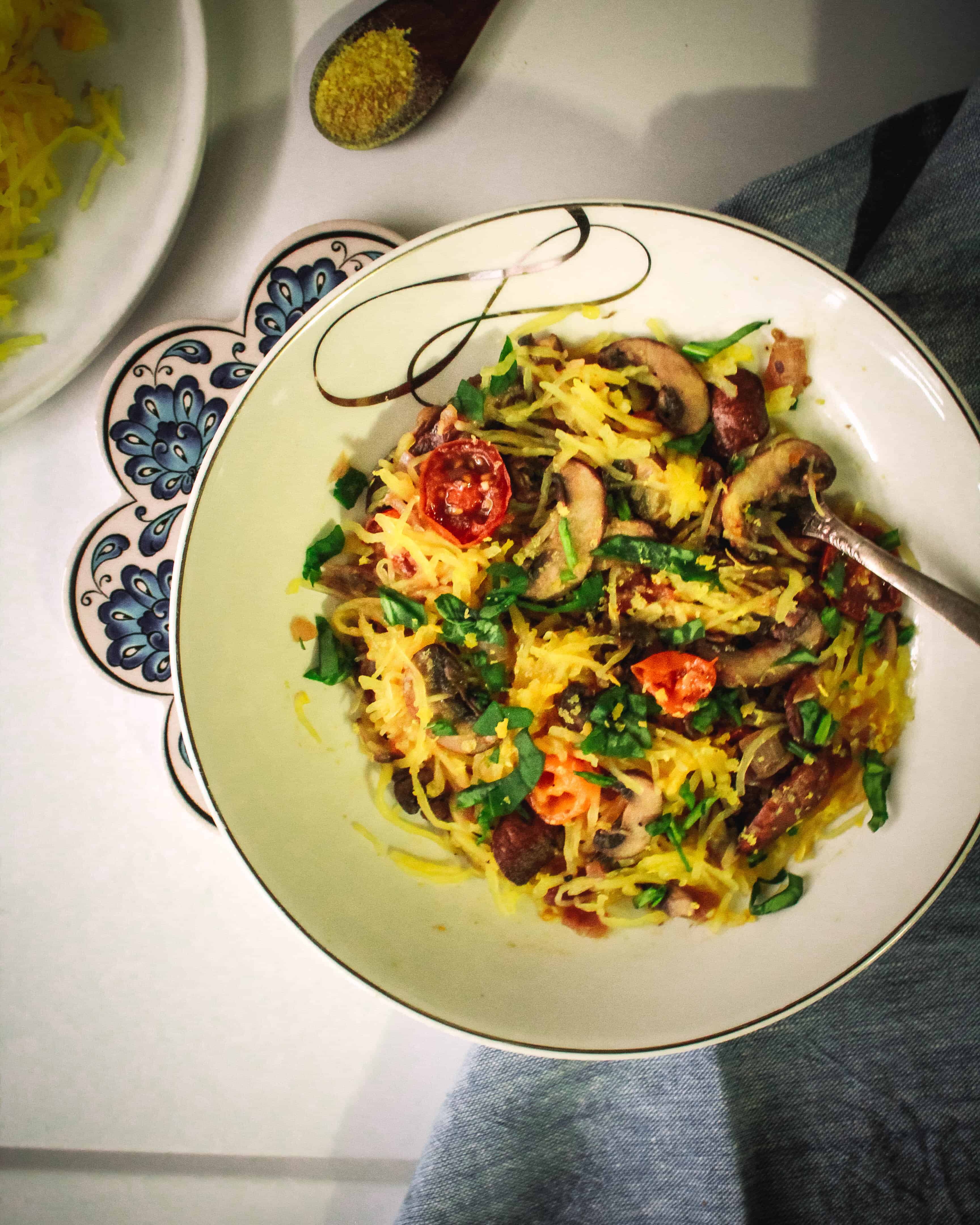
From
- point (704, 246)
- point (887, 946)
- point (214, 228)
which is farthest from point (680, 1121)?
point (214, 228)

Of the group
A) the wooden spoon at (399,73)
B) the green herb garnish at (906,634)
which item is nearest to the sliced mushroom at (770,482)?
the green herb garnish at (906,634)

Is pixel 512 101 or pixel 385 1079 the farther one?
pixel 385 1079

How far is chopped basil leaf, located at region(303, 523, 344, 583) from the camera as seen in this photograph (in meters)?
1.86

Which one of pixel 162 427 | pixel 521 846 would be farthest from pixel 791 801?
pixel 162 427

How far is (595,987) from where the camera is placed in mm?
1861

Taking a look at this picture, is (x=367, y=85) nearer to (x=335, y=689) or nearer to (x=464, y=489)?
(x=464, y=489)

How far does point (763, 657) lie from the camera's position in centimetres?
179

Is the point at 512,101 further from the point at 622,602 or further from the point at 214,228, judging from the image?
the point at 622,602

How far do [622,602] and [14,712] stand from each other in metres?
1.98

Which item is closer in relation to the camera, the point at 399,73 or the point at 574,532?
the point at 574,532

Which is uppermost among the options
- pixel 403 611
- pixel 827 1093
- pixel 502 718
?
pixel 403 611

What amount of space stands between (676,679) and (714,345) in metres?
0.80

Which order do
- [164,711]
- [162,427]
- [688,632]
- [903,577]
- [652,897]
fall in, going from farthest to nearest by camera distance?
[164,711]
[162,427]
[652,897]
[688,632]
[903,577]

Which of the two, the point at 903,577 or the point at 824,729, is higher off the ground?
the point at 903,577
